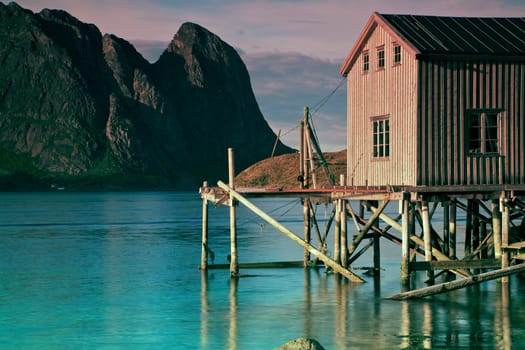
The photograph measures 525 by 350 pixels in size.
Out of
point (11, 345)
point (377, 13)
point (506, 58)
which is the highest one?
point (377, 13)

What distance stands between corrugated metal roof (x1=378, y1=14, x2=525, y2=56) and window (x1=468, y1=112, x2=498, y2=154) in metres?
2.52

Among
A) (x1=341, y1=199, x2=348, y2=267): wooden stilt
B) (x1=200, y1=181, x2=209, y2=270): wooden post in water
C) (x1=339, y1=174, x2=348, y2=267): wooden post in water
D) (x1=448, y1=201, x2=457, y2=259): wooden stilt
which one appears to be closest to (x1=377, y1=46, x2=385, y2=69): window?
(x1=339, y1=174, x2=348, y2=267): wooden post in water

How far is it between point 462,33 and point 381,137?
17.9 feet

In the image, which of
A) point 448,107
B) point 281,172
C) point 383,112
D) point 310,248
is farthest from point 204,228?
point 281,172

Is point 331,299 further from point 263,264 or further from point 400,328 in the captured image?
point 263,264

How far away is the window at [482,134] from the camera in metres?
32.8

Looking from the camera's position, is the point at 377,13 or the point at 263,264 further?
the point at 263,264

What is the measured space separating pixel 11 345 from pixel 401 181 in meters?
16.0

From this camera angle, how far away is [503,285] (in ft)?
115

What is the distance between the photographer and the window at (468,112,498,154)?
3284 centimetres

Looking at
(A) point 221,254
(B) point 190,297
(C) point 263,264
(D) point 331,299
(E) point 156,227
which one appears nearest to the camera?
(D) point 331,299

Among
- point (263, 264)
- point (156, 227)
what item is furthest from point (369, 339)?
point (156, 227)

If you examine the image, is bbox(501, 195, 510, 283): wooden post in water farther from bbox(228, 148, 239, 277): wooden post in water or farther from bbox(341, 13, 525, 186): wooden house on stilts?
bbox(228, 148, 239, 277): wooden post in water

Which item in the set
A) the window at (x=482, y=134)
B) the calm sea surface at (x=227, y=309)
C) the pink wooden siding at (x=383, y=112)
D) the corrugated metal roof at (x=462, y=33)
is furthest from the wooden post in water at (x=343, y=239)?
the corrugated metal roof at (x=462, y=33)
